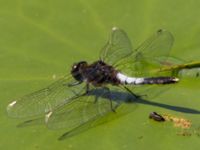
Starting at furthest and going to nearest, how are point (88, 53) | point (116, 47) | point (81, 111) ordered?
point (116, 47)
point (88, 53)
point (81, 111)

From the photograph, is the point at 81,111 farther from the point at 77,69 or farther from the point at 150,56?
the point at 150,56

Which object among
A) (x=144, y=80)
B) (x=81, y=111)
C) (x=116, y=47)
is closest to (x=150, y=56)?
(x=116, y=47)

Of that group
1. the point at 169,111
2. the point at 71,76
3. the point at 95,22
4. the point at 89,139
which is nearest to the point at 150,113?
the point at 169,111

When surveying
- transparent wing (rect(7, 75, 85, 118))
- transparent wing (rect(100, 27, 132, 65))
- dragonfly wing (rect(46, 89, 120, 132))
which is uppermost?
transparent wing (rect(100, 27, 132, 65))

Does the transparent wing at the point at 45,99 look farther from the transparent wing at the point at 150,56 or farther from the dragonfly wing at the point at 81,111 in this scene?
the transparent wing at the point at 150,56

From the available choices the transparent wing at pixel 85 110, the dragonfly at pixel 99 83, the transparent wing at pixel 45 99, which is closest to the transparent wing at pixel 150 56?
the dragonfly at pixel 99 83

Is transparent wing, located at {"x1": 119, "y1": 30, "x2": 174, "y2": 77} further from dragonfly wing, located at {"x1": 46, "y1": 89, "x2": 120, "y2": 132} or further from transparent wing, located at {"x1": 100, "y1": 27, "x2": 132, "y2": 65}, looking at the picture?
dragonfly wing, located at {"x1": 46, "y1": 89, "x2": 120, "y2": 132}

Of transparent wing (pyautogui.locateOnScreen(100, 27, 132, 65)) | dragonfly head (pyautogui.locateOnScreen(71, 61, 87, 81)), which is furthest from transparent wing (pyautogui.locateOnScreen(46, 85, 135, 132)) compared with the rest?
transparent wing (pyautogui.locateOnScreen(100, 27, 132, 65))
